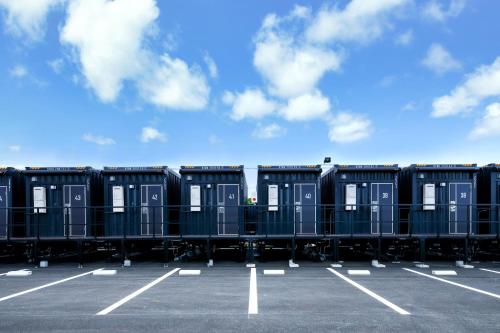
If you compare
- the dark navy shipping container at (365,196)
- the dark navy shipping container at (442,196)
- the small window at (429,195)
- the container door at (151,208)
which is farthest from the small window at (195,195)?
the small window at (429,195)

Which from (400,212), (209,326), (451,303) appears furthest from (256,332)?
(400,212)

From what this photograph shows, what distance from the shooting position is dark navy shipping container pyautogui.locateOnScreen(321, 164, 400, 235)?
1372 centimetres

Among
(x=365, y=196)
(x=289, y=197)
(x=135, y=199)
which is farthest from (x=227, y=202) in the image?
(x=365, y=196)

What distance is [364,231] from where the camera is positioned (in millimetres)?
13867

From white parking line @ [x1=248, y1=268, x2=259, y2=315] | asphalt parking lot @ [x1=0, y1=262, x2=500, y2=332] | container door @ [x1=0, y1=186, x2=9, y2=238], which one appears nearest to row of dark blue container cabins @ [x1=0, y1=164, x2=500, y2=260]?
container door @ [x1=0, y1=186, x2=9, y2=238]

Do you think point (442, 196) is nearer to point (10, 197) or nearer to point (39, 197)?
point (39, 197)

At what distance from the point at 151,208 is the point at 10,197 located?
5.07 m

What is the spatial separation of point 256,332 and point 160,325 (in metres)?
1.52

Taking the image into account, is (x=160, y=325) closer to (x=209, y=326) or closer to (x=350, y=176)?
(x=209, y=326)

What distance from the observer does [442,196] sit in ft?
45.1

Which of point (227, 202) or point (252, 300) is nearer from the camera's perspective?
point (252, 300)

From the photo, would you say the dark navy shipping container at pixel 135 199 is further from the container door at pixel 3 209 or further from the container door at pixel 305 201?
the container door at pixel 305 201

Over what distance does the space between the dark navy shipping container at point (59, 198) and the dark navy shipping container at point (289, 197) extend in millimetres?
6236

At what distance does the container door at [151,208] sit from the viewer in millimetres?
13664
